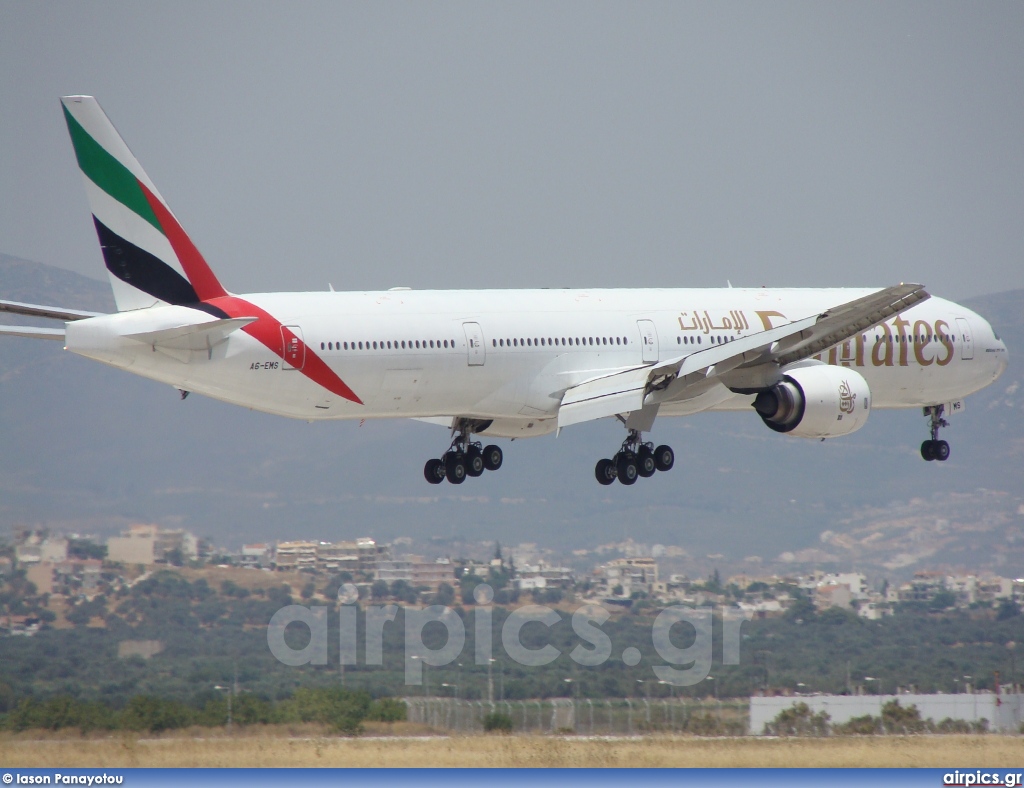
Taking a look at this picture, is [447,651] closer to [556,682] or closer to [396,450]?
[556,682]

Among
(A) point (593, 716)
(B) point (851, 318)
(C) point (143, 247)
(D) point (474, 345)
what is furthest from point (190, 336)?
(A) point (593, 716)

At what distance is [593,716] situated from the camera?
130 feet

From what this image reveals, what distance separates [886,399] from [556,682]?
1308 centimetres

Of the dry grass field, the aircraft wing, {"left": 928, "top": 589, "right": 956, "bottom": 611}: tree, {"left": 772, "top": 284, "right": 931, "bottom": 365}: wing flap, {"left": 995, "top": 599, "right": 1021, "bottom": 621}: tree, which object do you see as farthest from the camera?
{"left": 928, "top": 589, "right": 956, "bottom": 611}: tree

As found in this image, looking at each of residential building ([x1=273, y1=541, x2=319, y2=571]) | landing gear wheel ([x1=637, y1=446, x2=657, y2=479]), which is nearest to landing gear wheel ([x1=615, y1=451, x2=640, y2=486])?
landing gear wheel ([x1=637, y1=446, x2=657, y2=479])

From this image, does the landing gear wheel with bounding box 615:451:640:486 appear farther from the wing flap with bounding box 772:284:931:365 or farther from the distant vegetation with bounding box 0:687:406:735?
the distant vegetation with bounding box 0:687:406:735

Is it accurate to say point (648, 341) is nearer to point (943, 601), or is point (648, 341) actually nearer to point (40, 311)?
point (40, 311)

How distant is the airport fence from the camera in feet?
124

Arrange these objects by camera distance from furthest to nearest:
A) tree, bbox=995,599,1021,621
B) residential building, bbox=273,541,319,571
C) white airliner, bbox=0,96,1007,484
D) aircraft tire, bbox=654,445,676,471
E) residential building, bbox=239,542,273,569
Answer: tree, bbox=995,599,1021,621, residential building, bbox=239,542,273,569, residential building, bbox=273,541,319,571, aircraft tire, bbox=654,445,676,471, white airliner, bbox=0,96,1007,484

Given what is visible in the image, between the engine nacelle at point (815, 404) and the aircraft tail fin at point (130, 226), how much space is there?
13.3m

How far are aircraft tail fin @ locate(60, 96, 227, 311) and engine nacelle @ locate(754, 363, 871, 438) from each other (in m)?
13.3

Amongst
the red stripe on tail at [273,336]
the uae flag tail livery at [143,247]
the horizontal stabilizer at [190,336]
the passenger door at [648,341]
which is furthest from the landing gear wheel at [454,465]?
the horizontal stabilizer at [190,336]

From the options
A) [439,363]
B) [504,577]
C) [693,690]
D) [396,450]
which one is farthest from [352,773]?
[396,450]

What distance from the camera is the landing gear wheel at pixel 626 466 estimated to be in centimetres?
3906
